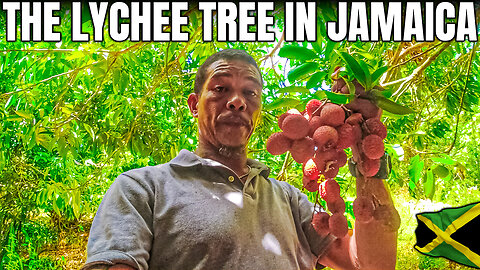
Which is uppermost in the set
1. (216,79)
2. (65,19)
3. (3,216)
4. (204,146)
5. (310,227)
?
(65,19)

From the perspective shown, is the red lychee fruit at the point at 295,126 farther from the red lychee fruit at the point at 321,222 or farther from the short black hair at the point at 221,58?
the short black hair at the point at 221,58

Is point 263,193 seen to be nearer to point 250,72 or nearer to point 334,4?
Answer: point 250,72

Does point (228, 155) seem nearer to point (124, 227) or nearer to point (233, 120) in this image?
point (233, 120)

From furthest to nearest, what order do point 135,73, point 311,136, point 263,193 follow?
point 135,73 < point 263,193 < point 311,136

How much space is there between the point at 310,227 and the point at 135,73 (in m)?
1.19

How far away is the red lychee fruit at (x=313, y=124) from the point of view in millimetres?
615

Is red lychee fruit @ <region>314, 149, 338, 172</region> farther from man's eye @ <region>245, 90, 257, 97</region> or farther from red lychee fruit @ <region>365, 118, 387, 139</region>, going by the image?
man's eye @ <region>245, 90, 257, 97</region>

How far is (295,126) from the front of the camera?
62cm

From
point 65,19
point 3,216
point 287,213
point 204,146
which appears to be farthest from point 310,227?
point 3,216

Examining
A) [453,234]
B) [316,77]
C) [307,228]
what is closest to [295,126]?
[316,77]

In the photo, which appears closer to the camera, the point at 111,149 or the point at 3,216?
the point at 111,149

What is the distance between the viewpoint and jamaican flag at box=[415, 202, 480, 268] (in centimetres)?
90

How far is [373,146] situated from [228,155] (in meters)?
0.40

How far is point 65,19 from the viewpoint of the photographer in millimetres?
1433
